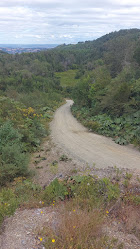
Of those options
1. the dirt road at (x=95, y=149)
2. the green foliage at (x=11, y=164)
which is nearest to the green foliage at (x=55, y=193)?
the green foliage at (x=11, y=164)

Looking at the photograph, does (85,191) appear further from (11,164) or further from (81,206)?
(11,164)

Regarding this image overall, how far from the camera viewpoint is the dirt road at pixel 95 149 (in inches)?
418

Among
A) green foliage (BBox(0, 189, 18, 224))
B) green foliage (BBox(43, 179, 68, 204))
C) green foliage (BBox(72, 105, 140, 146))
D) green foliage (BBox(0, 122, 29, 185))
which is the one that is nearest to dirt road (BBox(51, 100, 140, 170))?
green foliage (BBox(72, 105, 140, 146))

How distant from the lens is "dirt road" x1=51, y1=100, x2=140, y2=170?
10609mm

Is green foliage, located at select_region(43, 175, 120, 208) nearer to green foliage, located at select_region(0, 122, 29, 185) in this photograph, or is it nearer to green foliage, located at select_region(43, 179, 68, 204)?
green foliage, located at select_region(43, 179, 68, 204)

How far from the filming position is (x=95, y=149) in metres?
12.7

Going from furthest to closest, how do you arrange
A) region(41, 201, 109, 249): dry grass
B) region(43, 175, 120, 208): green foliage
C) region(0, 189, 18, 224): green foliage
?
region(43, 175, 120, 208): green foliage
region(0, 189, 18, 224): green foliage
region(41, 201, 109, 249): dry grass

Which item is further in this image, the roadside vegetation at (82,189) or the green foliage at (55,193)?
the green foliage at (55,193)

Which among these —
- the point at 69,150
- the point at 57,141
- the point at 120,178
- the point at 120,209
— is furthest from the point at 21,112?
the point at 120,209

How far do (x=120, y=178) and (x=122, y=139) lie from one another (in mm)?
6637

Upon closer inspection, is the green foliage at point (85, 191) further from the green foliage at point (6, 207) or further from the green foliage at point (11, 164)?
the green foliage at point (11, 164)

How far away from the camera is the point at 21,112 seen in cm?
1702

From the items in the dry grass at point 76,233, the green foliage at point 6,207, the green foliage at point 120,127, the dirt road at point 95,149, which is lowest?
the dirt road at point 95,149

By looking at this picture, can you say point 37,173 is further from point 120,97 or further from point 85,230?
point 120,97
